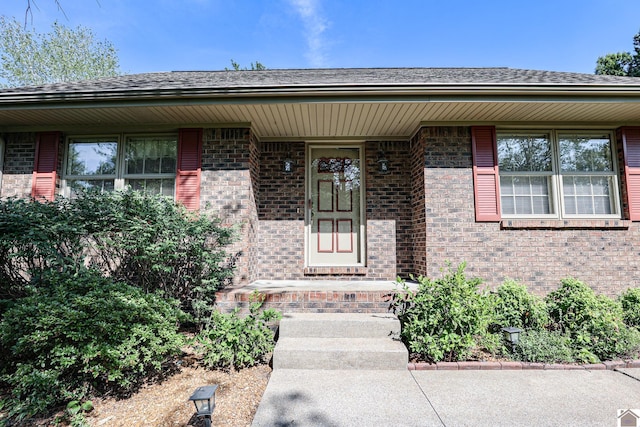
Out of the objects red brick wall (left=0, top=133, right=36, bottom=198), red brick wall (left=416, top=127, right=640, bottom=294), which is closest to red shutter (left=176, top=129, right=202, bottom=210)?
red brick wall (left=0, top=133, right=36, bottom=198)

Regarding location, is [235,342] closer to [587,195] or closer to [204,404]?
[204,404]

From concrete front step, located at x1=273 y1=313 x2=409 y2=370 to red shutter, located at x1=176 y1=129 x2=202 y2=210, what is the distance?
8.02ft

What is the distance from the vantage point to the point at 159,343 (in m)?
2.75

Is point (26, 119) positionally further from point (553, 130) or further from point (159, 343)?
point (553, 130)

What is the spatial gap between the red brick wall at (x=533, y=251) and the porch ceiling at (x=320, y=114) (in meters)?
1.43

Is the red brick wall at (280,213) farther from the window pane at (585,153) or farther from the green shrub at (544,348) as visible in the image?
the window pane at (585,153)

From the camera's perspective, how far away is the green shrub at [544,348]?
3.03 m

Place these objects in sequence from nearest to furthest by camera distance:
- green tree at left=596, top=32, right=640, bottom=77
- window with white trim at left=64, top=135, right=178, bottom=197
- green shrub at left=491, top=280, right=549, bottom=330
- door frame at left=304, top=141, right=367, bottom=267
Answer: green shrub at left=491, top=280, right=549, bottom=330
window with white trim at left=64, top=135, right=178, bottom=197
door frame at left=304, top=141, right=367, bottom=267
green tree at left=596, top=32, right=640, bottom=77

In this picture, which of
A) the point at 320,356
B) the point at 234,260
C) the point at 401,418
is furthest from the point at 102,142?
the point at 401,418

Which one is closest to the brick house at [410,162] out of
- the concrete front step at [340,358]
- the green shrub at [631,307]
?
the green shrub at [631,307]

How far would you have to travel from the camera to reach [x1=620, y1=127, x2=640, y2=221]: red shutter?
184 inches

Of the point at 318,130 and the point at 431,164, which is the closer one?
the point at 431,164

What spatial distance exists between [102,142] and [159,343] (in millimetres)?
3890

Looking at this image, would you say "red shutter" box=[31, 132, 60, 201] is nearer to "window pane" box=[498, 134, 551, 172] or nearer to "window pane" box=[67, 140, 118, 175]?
"window pane" box=[67, 140, 118, 175]
